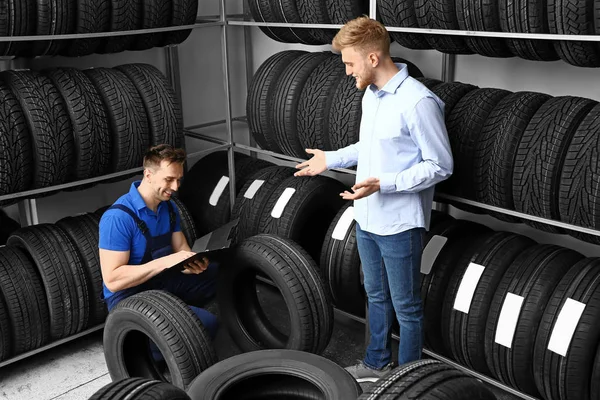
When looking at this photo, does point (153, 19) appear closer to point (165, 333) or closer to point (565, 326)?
point (165, 333)

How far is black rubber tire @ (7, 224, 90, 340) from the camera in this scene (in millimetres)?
3889

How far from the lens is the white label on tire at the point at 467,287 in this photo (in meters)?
3.41

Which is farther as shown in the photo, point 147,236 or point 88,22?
point 88,22

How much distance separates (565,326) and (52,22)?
10.4 ft

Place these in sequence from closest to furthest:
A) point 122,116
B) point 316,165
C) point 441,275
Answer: point 316,165, point 441,275, point 122,116

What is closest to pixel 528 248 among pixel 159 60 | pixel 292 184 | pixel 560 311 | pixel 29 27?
pixel 560 311

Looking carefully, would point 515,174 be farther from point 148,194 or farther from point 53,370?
point 53,370

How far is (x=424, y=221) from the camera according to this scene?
322cm

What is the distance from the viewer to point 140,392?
8.42 feet

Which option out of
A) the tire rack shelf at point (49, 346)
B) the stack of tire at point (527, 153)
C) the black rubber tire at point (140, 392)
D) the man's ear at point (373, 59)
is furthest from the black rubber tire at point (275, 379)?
the tire rack shelf at point (49, 346)

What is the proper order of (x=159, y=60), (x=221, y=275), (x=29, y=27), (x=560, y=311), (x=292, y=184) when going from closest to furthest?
(x=560, y=311) < (x=29, y=27) < (x=221, y=275) < (x=292, y=184) < (x=159, y=60)

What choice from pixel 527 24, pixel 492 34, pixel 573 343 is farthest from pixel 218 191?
pixel 573 343

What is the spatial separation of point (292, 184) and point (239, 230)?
520 millimetres

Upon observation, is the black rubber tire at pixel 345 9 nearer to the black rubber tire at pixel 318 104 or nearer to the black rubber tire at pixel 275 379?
the black rubber tire at pixel 318 104
